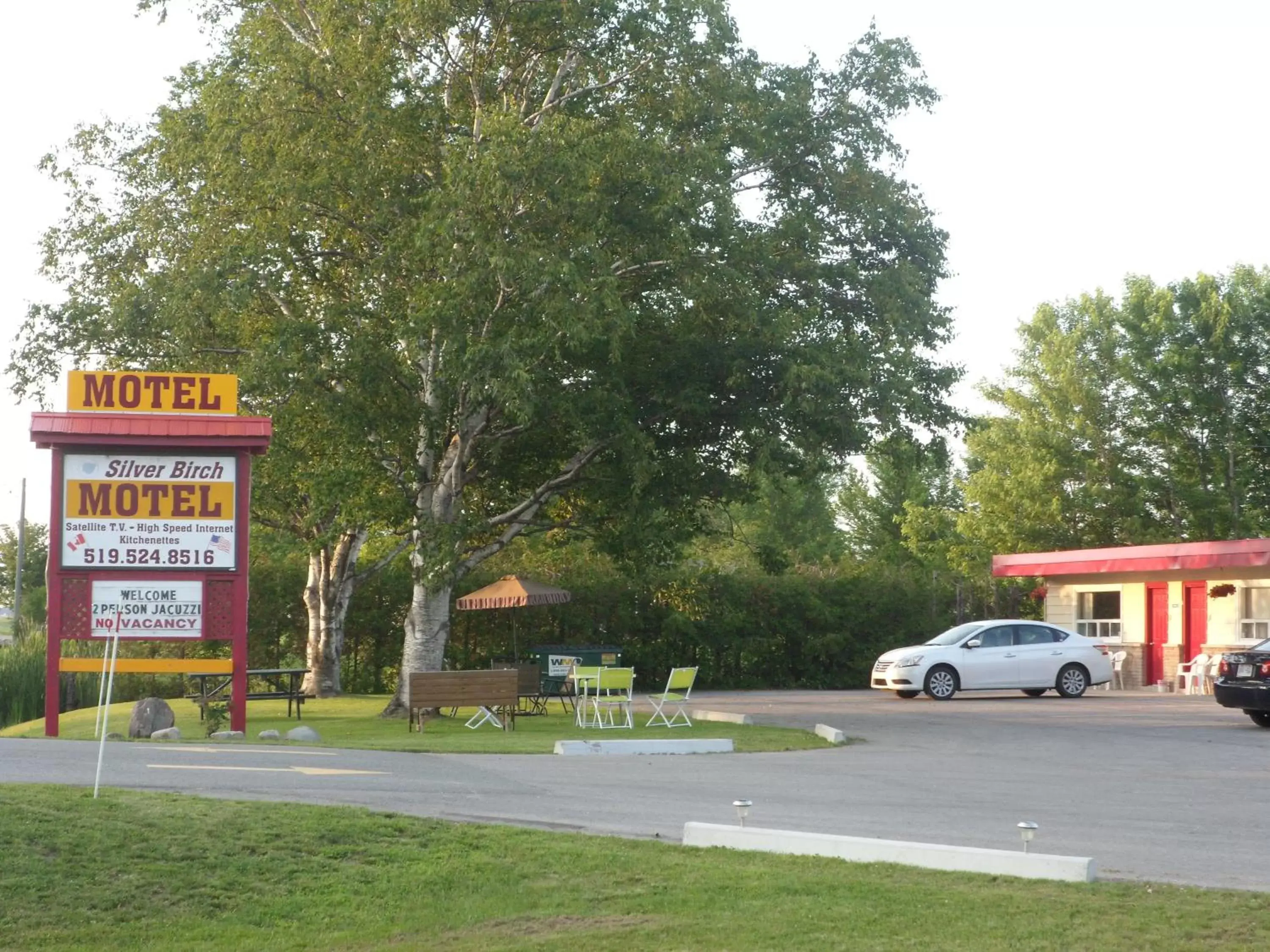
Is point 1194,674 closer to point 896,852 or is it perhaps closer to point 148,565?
point 148,565

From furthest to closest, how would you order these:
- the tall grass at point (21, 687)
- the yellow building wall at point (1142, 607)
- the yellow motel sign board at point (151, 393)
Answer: the yellow building wall at point (1142, 607) < the tall grass at point (21, 687) < the yellow motel sign board at point (151, 393)

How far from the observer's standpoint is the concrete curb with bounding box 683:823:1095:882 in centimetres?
883

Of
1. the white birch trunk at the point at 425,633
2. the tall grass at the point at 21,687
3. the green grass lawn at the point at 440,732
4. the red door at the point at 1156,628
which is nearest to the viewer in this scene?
the green grass lawn at the point at 440,732

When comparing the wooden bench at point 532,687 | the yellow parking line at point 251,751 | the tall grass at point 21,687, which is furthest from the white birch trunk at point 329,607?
the yellow parking line at point 251,751

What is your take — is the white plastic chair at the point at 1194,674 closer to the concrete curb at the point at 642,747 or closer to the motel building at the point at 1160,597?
the motel building at the point at 1160,597

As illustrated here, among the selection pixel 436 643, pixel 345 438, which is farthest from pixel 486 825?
pixel 436 643

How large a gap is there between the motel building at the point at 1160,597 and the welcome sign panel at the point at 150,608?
20.3 m

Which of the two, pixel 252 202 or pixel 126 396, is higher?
pixel 252 202

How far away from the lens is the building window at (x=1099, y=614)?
1428 inches

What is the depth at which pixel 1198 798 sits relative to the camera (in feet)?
44.0

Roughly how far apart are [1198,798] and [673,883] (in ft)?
21.2

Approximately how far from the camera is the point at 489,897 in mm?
8859

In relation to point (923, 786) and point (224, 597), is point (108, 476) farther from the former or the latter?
point (923, 786)

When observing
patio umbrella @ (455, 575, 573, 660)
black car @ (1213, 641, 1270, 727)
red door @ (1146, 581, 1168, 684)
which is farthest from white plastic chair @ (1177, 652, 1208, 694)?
patio umbrella @ (455, 575, 573, 660)
